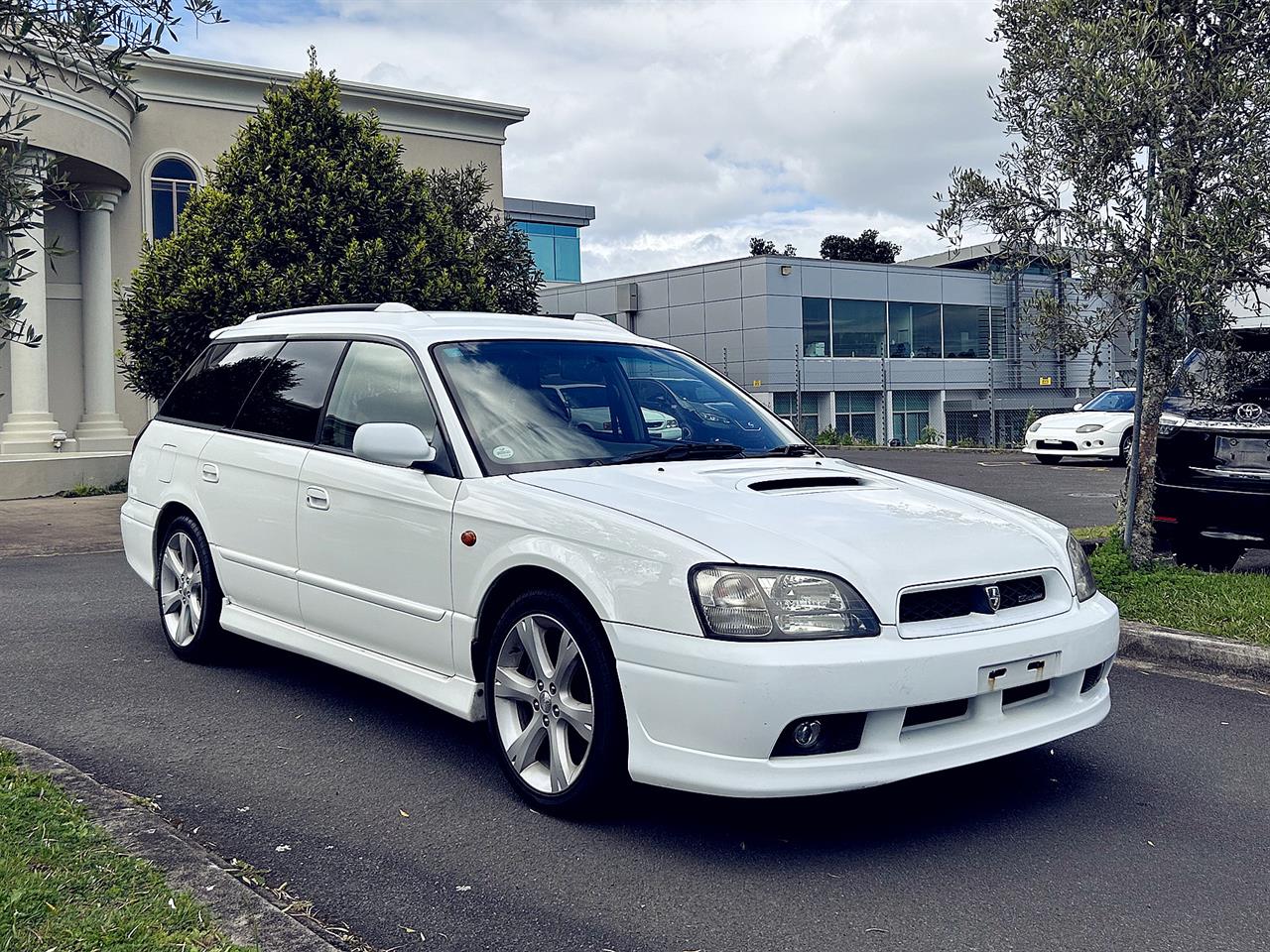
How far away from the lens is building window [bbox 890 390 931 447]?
43.4 meters

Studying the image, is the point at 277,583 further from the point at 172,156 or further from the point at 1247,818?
the point at 172,156

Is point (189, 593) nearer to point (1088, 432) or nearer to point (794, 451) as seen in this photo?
point (794, 451)

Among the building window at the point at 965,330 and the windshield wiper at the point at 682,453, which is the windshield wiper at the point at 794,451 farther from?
the building window at the point at 965,330

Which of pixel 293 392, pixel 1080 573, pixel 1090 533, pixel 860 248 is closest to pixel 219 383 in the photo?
pixel 293 392

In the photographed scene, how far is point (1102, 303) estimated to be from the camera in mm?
8539

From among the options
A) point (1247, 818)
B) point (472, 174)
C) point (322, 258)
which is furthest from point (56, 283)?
point (1247, 818)

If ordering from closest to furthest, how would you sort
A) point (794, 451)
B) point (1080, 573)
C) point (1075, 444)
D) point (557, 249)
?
point (1080, 573)
point (794, 451)
point (1075, 444)
point (557, 249)

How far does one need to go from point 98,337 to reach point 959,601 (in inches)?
856

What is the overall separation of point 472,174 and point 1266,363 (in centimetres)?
1482

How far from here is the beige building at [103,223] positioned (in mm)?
19172

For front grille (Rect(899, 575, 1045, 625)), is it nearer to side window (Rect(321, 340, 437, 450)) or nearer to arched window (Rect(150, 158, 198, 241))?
side window (Rect(321, 340, 437, 450))

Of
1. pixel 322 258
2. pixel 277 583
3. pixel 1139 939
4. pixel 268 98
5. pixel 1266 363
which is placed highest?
pixel 268 98

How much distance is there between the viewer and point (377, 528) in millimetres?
4910

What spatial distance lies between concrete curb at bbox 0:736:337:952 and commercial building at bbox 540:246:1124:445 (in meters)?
34.8
